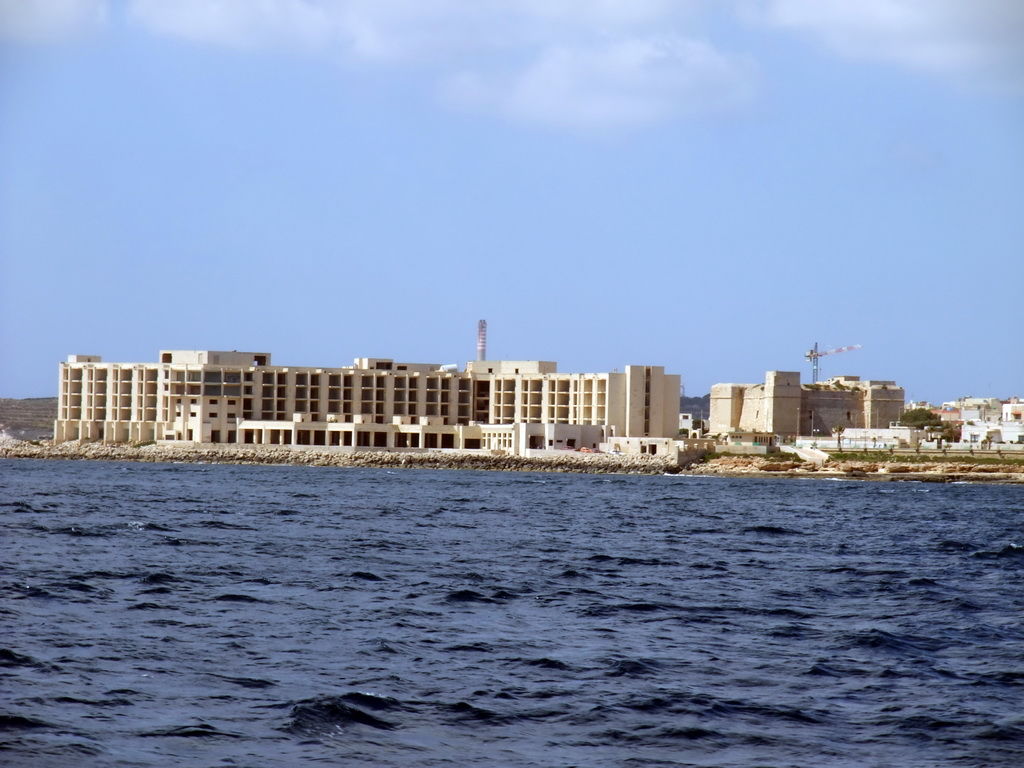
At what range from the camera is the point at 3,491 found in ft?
186

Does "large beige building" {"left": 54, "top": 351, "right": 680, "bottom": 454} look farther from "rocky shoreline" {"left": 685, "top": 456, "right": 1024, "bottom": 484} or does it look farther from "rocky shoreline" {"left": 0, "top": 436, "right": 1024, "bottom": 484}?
"rocky shoreline" {"left": 685, "top": 456, "right": 1024, "bottom": 484}

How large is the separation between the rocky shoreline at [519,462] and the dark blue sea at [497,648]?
2421 inches

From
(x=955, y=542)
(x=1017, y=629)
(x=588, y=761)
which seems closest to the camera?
(x=588, y=761)

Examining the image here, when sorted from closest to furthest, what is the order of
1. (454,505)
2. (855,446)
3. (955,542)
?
(955,542) < (454,505) < (855,446)

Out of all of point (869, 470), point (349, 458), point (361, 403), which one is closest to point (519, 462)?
point (349, 458)

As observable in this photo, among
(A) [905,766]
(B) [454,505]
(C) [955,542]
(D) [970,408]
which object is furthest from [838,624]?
(D) [970,408]

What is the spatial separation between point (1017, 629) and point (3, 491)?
150 feet

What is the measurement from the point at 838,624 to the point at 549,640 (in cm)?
498

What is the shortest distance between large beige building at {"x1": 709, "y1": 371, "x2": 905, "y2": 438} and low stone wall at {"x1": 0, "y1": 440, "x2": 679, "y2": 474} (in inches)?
1103

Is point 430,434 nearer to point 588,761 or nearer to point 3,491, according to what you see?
point 3,491

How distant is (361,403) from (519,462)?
25154mm

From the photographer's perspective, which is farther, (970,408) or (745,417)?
(970,408)

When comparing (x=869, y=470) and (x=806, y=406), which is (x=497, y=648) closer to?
(x=869, y=470)

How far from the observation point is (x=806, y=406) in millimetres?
133875
